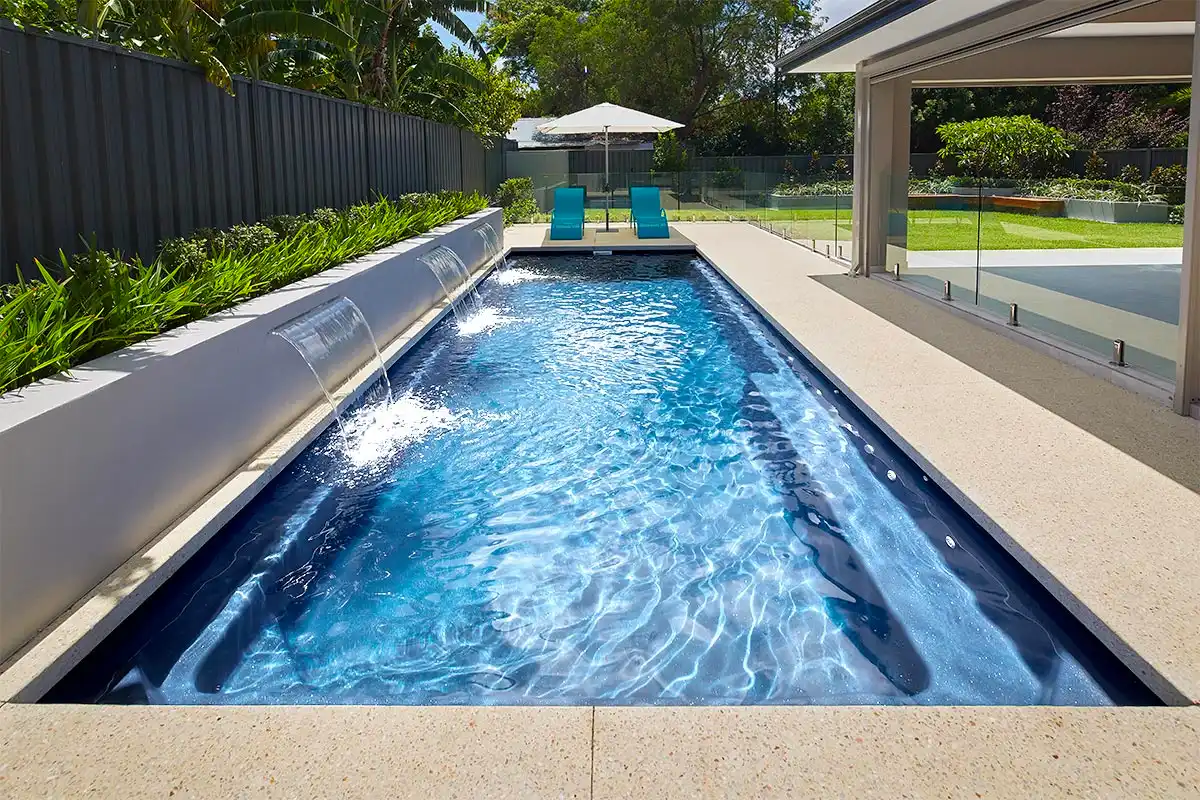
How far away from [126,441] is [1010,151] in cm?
1396

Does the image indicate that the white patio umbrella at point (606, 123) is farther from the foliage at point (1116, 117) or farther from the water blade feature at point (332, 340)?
the water blade feature at point (332, 340)

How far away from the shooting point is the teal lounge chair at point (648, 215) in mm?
20797

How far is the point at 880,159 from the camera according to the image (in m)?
13.1

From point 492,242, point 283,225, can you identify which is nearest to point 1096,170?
point 283,225

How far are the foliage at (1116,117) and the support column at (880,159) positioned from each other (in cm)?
1381

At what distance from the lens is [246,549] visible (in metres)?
4.96

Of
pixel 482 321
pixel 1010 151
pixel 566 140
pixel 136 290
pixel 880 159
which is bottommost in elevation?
pixel 482 321

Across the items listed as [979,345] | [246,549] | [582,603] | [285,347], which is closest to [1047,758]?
[582,603]

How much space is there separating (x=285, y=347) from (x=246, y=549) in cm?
213

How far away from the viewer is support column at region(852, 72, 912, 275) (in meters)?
12.7

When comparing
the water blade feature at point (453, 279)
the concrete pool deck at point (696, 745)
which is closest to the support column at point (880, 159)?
the water blade feature at point (453, 279)

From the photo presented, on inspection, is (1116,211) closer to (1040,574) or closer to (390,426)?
(1040,574)

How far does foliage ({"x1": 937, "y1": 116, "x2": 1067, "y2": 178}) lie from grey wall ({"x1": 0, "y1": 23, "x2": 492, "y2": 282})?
675cm

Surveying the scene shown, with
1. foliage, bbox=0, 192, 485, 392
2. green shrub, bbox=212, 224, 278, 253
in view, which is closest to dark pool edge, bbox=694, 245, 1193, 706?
foliage, bbox=0, 192, 485, 392
